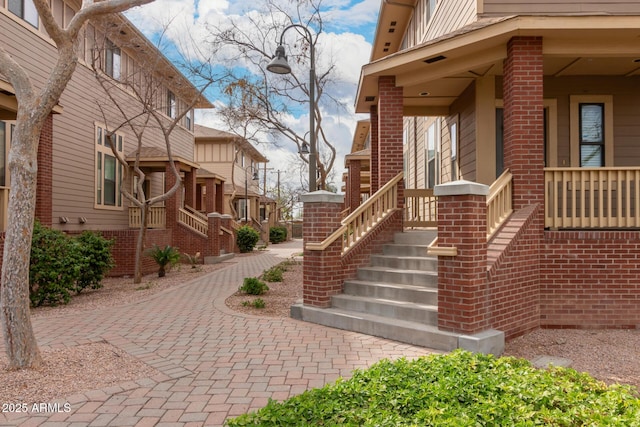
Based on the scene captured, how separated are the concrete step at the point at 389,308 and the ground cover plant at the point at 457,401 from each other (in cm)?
177

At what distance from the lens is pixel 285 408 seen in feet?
10.2

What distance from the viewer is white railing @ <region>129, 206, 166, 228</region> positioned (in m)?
16.1

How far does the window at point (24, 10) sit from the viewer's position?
10586 millimetres

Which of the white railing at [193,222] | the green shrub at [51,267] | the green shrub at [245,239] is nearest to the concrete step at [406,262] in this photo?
the green shrub at [51,267]

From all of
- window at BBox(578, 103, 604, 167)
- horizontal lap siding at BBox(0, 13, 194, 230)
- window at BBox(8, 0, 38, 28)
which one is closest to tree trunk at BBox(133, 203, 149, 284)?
horizontal lap siding at BBox(0, 13, 194, 230)

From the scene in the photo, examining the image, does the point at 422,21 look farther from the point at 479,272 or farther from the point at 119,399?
the point at 119,399

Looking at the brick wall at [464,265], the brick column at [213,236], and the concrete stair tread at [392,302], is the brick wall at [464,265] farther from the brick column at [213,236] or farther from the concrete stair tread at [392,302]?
the brick column at [213,236]

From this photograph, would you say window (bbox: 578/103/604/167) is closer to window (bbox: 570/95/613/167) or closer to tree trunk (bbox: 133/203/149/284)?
window (bbox: 570/95/613/167)

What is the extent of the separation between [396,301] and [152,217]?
41.4 ft

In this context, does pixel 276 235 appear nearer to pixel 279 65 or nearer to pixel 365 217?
pixel 279 65

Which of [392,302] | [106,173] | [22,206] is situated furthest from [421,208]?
[106,173]

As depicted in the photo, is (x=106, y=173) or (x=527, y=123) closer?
(x=527, y=123)

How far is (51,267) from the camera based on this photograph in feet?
26.2

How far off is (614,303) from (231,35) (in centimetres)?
1383
